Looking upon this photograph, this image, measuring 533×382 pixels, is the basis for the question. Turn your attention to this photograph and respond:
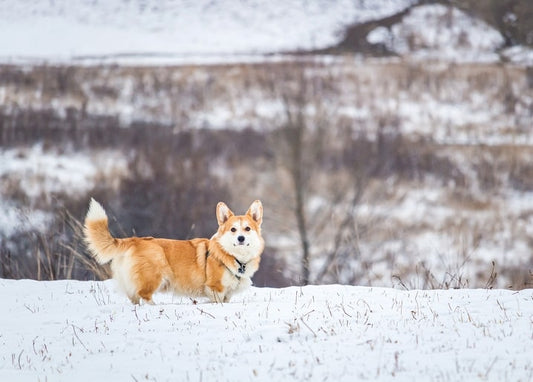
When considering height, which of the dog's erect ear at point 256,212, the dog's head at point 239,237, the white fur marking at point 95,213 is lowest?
the dog's head at point 239,237

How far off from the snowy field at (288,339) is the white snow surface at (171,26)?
31.6 metres

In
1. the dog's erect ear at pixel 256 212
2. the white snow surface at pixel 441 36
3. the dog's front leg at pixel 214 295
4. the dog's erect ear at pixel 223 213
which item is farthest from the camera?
the white snow surface at pixel 441 36

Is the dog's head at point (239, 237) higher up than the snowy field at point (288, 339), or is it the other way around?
the dog's head at point (239, 237)

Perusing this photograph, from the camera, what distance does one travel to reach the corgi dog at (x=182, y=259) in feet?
30.6

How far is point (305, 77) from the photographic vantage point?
35.8 meters

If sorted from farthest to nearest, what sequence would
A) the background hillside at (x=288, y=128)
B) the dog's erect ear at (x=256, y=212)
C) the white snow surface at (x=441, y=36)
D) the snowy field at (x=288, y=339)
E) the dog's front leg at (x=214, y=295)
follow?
1. the white snow surface at (x=441, y=36)
2. the background hillside at (x=288, y=128)
3. the dog's erect ear at (x=256, y=212)
4. the dog's front leg at (x=214, y=295)
5. the snowy field at (x=288, y=339)

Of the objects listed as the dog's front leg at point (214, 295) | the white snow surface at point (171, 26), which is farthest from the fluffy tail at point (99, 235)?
the white snow surface at point (171, 26)

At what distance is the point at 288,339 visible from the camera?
709cm

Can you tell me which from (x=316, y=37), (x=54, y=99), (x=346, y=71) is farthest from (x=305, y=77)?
(x=54, y=99)

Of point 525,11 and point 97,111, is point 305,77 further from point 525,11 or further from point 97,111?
point 525,11

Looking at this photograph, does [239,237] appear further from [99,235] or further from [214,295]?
[99,235]

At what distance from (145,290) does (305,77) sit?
27509 millimetres

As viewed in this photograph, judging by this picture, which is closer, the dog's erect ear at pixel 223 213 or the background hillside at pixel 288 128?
the dog's erect ear at pixel 223 213

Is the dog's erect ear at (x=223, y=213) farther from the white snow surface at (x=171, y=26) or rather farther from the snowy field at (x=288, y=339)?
the white snow surface at (x=171, y=26)
